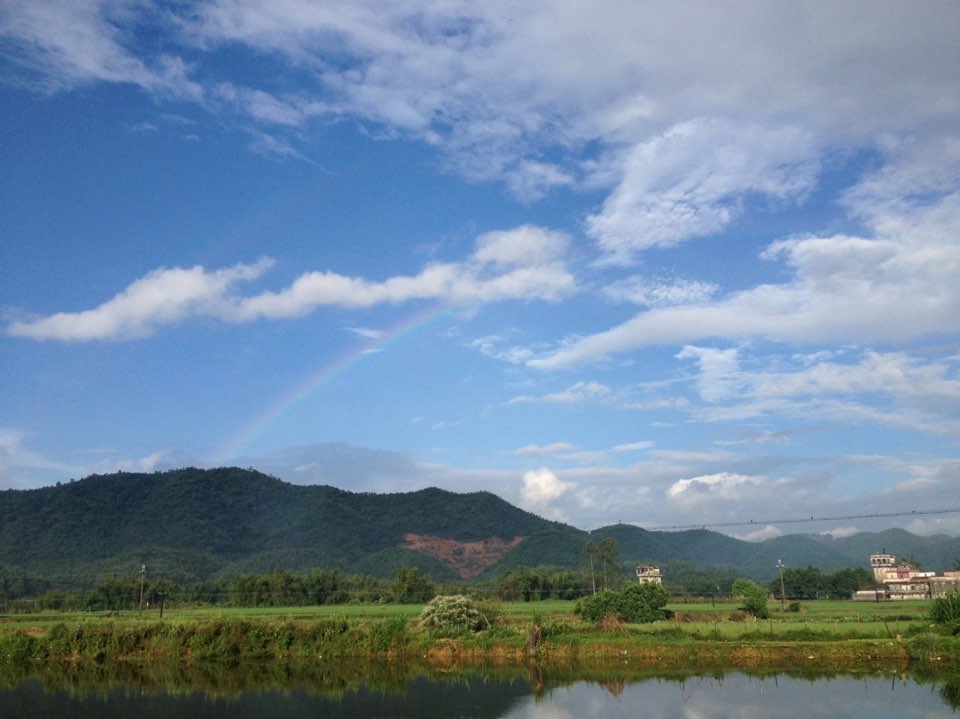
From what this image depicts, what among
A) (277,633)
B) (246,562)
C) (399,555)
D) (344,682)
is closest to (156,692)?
(344,682)

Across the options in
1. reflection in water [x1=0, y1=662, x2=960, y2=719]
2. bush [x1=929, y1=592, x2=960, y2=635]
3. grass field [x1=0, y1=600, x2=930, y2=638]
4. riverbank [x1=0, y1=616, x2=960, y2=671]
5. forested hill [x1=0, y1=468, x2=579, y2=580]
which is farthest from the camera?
forested hill [x1=0, y1=468, x2=579, y2=580]

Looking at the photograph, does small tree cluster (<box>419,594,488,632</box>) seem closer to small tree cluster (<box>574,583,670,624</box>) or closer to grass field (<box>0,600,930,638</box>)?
grass field (<box>0,600,930,638</box>)

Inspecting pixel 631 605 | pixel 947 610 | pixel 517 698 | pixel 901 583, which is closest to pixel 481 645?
pixel 517 698

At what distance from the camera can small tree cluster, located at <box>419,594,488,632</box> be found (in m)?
36.6

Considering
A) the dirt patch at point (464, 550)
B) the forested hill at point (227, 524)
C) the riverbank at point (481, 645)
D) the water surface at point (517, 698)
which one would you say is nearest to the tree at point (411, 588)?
the riverbank at point (481, 645)

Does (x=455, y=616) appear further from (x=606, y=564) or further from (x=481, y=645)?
(x=606, y=564)

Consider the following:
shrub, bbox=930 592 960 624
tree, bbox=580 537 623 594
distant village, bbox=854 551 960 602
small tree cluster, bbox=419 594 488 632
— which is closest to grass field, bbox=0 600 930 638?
shrub, bbox=930 592 960 624

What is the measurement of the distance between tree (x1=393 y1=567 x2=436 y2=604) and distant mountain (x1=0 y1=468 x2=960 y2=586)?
123 ft

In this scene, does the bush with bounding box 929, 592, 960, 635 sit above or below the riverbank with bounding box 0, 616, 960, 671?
above

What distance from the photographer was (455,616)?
36.9m

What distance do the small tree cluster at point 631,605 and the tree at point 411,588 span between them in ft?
90.6

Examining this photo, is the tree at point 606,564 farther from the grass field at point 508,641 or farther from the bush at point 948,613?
the bush at point 948,613

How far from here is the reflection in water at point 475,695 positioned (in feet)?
74.8

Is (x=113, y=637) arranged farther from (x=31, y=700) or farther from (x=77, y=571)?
(x=77, y=571)
